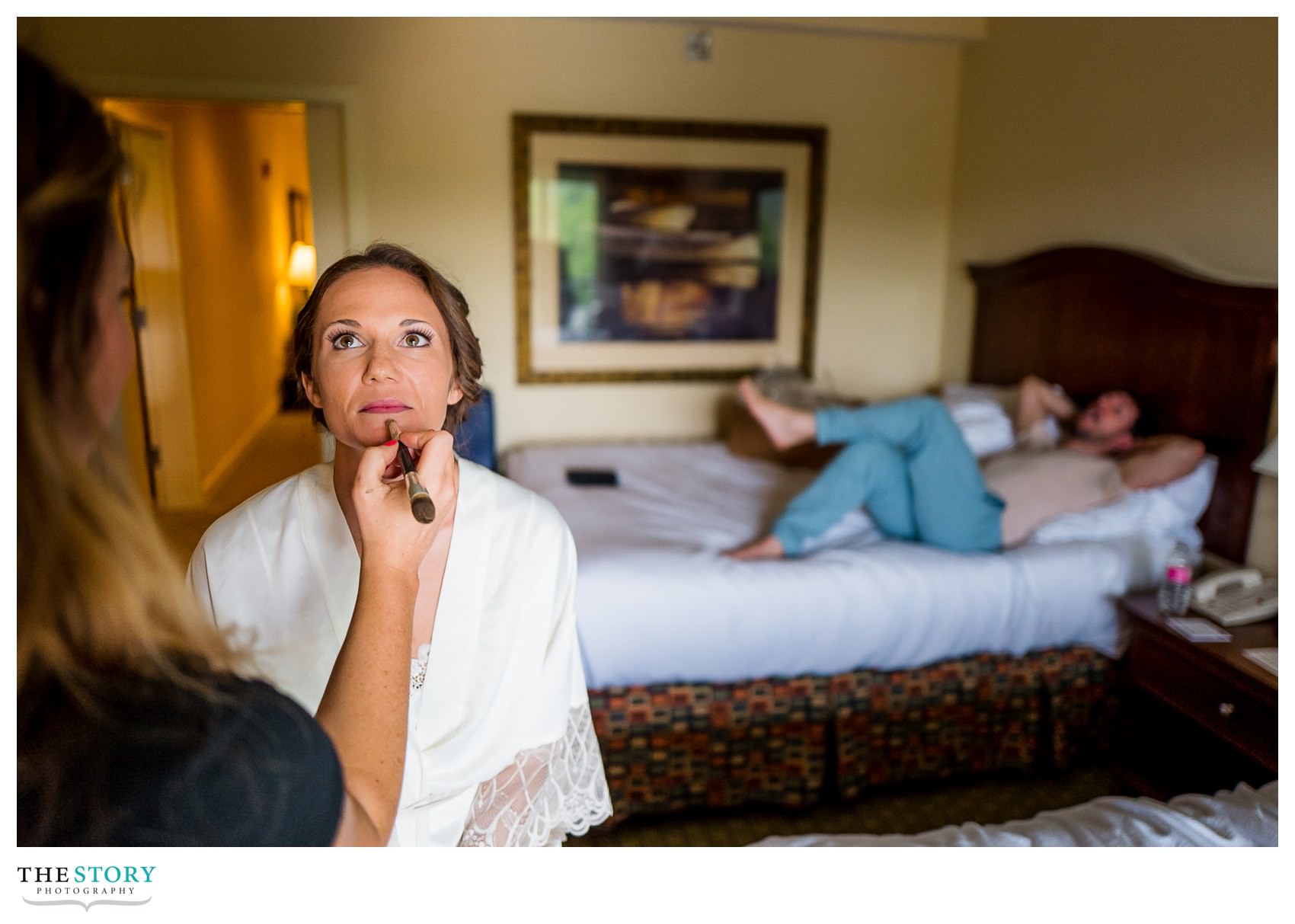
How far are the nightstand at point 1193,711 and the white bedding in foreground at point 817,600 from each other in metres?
0.13

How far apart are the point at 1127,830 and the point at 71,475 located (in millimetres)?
1007

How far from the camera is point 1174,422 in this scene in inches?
78.7

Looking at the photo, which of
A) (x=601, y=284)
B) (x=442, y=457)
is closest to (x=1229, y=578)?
(x=442, y=457)

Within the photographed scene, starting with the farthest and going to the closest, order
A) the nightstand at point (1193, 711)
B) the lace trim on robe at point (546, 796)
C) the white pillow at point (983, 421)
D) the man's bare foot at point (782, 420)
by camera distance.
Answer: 1. the white pillow at point (983, 421)
2. the man's bare foot at point (782, 420)
3. the nightstand at point (1193, 711)
4. the lace trim on robe at point (546, 796)

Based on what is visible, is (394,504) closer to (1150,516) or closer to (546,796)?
(546,796)

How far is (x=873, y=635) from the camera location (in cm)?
171

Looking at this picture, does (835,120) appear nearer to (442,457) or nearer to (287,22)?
(287,22)

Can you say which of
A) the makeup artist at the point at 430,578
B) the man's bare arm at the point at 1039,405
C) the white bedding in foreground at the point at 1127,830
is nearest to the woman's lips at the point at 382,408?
the makeup artist at the point at 430,578

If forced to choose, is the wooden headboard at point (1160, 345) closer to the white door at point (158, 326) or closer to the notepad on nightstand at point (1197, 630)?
the notepad on nightstand at point (1197, 630)

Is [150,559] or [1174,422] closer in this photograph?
[150,559]

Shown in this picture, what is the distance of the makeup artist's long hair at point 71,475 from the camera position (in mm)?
496

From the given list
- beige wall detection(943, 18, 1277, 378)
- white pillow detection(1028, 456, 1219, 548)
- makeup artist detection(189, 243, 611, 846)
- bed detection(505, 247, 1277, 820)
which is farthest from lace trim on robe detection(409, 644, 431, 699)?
white pillow detection(1028, 456, 1219, 548)

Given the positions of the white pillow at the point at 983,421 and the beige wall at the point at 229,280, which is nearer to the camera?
the beige wall at the point at 229,280
